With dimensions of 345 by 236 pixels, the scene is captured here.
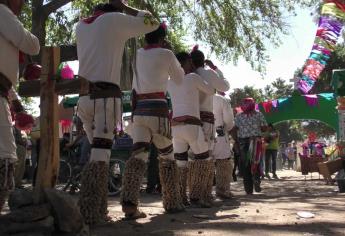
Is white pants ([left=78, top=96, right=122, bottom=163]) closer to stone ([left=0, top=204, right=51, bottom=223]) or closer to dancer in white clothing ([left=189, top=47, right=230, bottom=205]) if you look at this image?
stone ([left=0, top=204, right=51, bottom=223])

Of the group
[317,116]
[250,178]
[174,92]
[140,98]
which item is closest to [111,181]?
[250,178]

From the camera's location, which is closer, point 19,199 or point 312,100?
point 19,199

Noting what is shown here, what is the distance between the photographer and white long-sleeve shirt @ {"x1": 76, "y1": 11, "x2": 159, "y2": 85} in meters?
4.28

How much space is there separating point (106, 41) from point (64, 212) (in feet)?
5.10

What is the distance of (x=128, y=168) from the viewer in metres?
4.86

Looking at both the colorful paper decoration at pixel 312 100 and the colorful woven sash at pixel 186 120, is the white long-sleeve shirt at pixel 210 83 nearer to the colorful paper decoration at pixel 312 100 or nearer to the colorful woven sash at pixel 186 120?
the colorful woven sash at pixel 186 120

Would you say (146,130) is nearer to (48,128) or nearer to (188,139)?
(188,139)

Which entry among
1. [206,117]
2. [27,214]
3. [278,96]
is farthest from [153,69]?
[278,96]

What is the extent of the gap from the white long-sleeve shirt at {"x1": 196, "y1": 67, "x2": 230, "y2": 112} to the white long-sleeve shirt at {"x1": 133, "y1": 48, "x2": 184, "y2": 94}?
1022mm

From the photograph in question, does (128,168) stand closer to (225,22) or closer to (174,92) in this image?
(174,92)

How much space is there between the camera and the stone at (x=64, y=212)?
3.50 metres

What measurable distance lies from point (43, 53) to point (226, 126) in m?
4.50

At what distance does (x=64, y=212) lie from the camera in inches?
138

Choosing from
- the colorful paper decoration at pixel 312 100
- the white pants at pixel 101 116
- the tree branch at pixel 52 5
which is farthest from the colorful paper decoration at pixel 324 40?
the white pants at pixel 101 116
